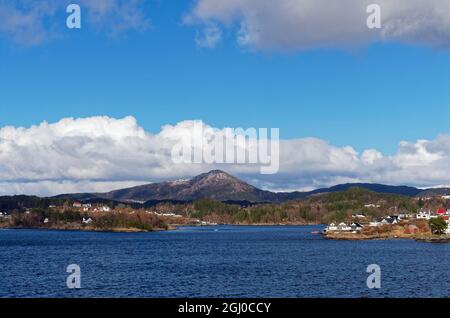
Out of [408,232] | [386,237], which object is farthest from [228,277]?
[408,232]

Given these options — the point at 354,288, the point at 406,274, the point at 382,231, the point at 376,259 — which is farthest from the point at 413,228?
the point at 354,288

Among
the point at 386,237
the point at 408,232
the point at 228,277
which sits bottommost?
the point at 386,237

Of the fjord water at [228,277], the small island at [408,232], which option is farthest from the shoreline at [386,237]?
the fjord water at [228,277]

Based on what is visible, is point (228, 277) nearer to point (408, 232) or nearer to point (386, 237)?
point (386, 237)

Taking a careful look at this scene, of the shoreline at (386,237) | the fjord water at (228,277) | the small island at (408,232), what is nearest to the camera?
the fjord water at (228,277)

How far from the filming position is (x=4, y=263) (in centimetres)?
9219

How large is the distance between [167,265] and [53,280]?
75.9 ft

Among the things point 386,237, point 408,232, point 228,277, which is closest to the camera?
point 228,277

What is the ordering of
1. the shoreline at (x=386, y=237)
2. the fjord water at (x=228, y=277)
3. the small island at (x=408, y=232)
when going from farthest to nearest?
the small island at (x=408, y=232)
the shoreline at (x=386, y=237)
the fjord water at (x=228, y=277)

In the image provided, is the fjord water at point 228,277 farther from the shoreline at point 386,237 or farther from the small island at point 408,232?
the small island at point 408,232

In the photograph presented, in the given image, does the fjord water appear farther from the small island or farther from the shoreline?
the small island

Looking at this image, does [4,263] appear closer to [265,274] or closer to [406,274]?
[265,274]

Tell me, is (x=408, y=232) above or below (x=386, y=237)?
above
